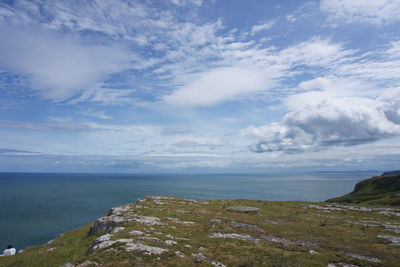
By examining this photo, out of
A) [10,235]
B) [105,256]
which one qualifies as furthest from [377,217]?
[10,235]

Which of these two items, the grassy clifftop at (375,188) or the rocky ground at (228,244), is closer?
the rocky ground at (228,244)

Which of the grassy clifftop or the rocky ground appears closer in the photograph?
the rocky ground

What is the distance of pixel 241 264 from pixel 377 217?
131ft

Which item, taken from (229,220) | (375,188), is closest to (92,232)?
(229,220)

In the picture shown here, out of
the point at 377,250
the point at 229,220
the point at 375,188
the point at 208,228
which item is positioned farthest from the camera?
the point at 375,188

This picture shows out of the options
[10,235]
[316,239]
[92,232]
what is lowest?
[10,235]

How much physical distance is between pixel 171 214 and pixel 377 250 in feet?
87.4

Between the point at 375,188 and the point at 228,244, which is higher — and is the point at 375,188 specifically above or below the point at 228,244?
above

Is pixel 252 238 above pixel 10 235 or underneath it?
above

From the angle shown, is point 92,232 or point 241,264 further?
point 92,232

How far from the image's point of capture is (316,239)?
26.7m

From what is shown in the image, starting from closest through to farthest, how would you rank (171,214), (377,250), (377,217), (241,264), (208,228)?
(241,264) < (377,250) < (208,228) < (171,214) < (377,217)

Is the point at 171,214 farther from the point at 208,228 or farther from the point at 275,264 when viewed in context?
the point at 275,264

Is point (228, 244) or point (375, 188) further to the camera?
point (375, 188)
